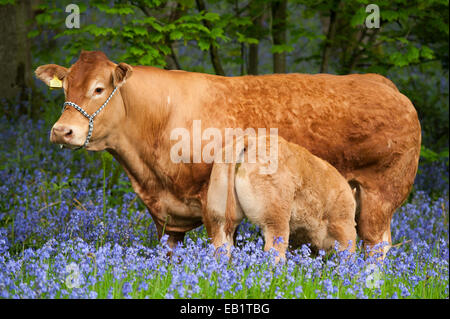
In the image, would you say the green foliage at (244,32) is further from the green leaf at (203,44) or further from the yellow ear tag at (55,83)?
the yellow ear tag at (55,83)

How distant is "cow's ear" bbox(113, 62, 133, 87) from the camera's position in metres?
4.52

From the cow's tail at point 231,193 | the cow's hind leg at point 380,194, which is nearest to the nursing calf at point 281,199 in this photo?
the cow's tail at point 231,193

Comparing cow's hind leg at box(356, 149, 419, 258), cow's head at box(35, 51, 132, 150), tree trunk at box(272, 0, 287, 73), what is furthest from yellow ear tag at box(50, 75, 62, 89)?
tree trunk at box(272, 0, 287, 73)

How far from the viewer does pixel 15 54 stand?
1021 cm

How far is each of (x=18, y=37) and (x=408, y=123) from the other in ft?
23.6

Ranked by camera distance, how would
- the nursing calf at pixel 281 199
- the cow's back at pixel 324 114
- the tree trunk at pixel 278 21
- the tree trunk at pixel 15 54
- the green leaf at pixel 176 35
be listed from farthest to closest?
the tree trunk at pixel 15 54 → the tree trunk at pixel 278 21 → the green leaf at pixel 176 35 → the cow's back at pixel 324 114 → the nursing calf at pixel 281 199

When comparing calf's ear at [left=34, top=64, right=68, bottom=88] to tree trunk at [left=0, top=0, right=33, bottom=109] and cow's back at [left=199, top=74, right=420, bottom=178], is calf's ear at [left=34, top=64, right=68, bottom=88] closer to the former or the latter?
cow's back at [left=199, top=74, right=420, bottom=178]

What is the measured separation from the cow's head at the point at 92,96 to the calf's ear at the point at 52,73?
0.30 feet

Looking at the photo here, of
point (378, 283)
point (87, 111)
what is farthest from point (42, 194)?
point (378, 283)

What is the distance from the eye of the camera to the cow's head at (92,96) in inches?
174

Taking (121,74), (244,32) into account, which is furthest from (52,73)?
(244,32)

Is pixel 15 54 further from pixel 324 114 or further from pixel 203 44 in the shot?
pixel 324 114

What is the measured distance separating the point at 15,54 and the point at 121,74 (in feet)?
20.9
